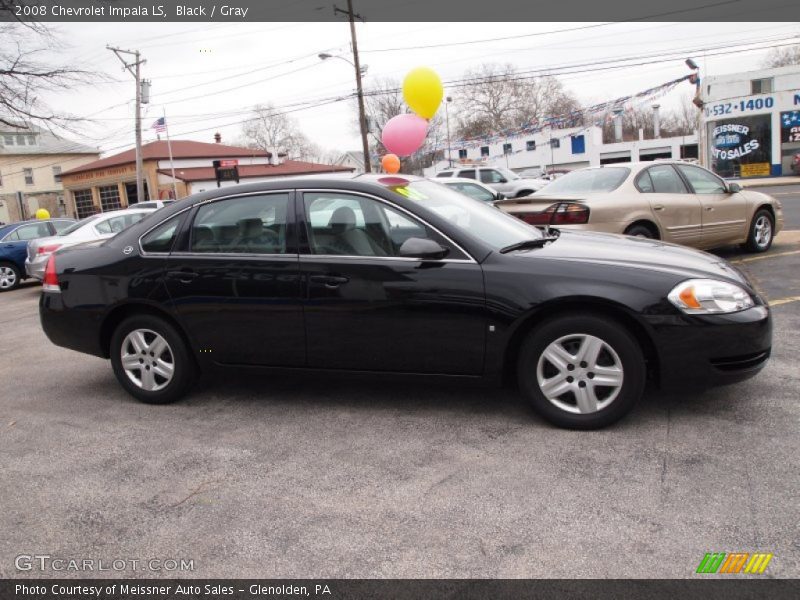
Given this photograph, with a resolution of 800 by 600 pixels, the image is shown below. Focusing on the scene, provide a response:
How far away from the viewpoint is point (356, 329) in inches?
154

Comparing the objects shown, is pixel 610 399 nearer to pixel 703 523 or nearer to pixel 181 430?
pixel 703 523

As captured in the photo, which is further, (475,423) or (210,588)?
(475,423)

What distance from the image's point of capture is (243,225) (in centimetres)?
424

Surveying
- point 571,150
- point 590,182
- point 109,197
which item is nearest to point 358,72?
point 590,182

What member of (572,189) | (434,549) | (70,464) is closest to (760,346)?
(434,549)

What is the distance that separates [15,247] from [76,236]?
318 cm

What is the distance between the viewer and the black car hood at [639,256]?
364cm

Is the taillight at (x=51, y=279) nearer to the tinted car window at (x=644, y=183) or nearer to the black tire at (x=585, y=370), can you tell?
the black tire at (x=585, y=370)

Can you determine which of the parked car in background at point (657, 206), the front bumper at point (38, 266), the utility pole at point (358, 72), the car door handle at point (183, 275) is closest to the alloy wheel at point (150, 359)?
the car door handle at point (183, 275)

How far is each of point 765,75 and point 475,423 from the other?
3495 centimetres

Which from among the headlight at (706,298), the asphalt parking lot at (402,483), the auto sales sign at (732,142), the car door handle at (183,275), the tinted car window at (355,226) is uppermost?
the auto sales sign at (732,142)

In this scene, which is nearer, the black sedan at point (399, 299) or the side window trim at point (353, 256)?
the black sedan at point (399, 299)

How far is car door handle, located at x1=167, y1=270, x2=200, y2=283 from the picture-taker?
4246mm

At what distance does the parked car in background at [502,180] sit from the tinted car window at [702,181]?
12.1 m
